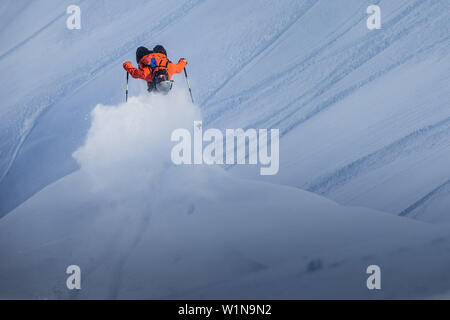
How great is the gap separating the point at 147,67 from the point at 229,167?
1.72 feet

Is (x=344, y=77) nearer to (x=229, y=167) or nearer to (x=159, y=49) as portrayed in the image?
(x=229, y=167)

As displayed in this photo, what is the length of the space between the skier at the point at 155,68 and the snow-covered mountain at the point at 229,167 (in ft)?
0.16

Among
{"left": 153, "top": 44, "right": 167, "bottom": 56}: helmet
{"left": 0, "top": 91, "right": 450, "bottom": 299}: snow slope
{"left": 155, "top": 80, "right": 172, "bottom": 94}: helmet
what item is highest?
{"left": 153, "top": 44, "right": 167, "bottom": 56}: helmet

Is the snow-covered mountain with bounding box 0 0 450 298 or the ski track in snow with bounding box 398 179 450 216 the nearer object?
the snow-covered mountain with bounding box 0 0 450 298

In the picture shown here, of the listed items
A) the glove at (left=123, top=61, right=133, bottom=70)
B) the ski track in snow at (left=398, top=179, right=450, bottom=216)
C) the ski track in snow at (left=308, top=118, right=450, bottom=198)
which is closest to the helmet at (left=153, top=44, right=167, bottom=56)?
the glove at (left=123, top=61, right=133, bottom=70)

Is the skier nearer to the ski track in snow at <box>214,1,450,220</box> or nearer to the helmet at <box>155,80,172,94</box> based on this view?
the helmet at <box>155,80,172,94</box>

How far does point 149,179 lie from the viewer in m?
1.84

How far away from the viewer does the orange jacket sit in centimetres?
182

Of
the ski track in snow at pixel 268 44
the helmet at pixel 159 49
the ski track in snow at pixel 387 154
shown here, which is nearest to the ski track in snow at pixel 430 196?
the ski track in snow at pixel 387 154

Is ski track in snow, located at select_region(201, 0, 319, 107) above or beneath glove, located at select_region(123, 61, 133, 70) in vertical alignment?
above

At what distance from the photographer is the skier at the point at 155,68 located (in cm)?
179

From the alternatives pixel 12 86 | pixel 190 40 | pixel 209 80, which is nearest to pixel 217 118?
pixel 209 80

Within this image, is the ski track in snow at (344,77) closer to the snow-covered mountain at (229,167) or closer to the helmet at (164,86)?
the snow-covered mountain at (229,167)
